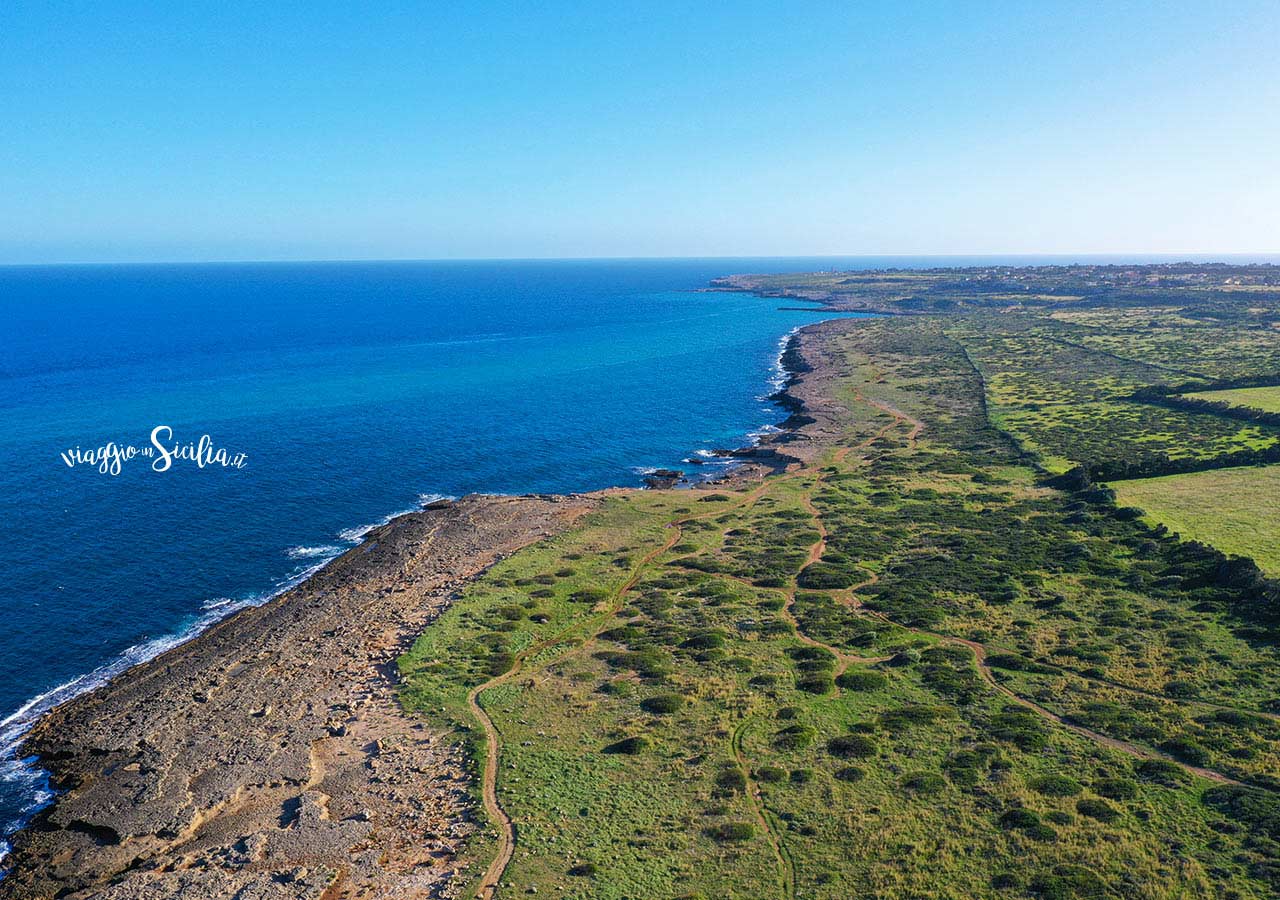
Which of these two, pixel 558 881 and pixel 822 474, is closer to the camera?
pixel 558 881

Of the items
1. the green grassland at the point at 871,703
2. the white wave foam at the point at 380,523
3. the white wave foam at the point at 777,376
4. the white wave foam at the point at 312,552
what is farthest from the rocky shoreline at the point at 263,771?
the white wave foam at the point at 777,376

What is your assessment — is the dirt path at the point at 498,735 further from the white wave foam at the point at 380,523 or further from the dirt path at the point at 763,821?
the white wave foam at the point at 380,523

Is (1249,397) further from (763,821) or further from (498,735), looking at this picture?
(498,735)

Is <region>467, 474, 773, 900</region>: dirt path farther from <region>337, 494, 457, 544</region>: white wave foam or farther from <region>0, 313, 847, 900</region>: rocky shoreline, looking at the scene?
<region>337, 494, 457, 544</region>: white wave foam

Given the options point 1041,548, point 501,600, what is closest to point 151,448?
point 501,600

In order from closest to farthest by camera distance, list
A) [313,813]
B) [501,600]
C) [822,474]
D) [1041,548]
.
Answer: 1. [313,813]
2. [501,600]
3. [1041,548]
4. [822,474]

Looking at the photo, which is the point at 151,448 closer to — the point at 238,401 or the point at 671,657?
the point at 238,401
